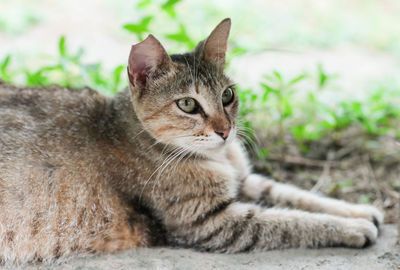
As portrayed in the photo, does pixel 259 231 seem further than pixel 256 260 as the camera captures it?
Yes

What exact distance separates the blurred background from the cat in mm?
510

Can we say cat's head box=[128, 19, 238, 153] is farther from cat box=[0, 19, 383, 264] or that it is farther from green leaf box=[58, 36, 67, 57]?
green leaf box=[58, 36, 67, 57]

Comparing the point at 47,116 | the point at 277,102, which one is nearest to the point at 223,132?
the point at 47,116

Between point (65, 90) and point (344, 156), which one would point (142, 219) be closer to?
point (65, 90)

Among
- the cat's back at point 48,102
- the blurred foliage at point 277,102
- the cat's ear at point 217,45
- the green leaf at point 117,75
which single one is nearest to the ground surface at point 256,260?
the blurred foliage at point 277,102

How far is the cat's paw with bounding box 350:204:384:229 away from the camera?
2665mm

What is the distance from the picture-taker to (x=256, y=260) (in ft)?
7.56

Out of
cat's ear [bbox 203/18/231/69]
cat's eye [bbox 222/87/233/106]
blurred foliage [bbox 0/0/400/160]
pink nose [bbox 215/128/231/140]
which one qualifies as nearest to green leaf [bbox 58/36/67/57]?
blurred foliage [bbox 0/0/400/160]

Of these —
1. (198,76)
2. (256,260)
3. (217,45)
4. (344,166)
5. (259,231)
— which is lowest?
(256,260)

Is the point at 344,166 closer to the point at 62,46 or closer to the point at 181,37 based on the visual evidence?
the point at 181,37

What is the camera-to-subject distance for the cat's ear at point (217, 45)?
104 inches

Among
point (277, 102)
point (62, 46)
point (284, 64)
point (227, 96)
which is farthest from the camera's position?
point (284, 64)

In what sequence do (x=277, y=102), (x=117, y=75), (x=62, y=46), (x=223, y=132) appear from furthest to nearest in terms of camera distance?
(x=277, y=102), (x=117, y=75), (x=62, y=46), (x=223, y=132)

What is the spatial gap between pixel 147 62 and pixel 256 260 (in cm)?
136
